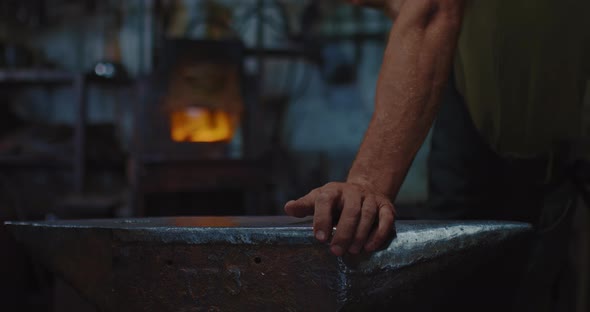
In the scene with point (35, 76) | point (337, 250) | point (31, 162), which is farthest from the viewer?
point (35, 76)

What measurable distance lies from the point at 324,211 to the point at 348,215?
4cm

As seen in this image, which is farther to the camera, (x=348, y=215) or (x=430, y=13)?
(x=430, y=13)

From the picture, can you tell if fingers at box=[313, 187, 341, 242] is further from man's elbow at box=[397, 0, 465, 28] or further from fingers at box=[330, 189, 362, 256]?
man's elbow at box=[397, 0, 465, 28]

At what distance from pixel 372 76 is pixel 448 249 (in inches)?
204

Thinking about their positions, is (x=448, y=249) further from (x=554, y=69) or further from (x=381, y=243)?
(x=554, y=69)

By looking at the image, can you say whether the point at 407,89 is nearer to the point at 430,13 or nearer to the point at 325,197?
the point at 430,13

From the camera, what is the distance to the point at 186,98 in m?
4.40

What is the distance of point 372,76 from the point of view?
5.88 metres

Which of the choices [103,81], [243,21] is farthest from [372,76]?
[103,81]

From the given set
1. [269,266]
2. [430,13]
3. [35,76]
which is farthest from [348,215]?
[35,76]

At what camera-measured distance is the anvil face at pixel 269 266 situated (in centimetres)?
80

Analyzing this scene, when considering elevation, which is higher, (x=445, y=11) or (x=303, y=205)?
(x=445, y=11)

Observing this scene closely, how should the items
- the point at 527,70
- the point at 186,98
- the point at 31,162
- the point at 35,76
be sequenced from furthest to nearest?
the point at 35,76, the point at 31,162, the point at 186,98, the point at 527,70

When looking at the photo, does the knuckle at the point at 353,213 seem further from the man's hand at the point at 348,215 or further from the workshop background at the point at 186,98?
the workshop background at the point at 186,98
